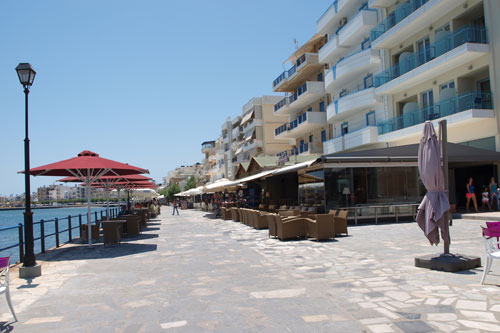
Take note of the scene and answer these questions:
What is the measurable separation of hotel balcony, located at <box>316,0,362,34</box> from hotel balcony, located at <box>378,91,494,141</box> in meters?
10.8

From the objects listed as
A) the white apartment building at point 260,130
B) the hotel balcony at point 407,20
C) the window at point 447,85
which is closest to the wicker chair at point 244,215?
the window at point 447,85

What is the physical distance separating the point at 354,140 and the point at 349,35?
7.60 meters

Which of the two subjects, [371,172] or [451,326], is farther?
[371,172]

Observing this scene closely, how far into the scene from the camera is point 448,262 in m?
7.11

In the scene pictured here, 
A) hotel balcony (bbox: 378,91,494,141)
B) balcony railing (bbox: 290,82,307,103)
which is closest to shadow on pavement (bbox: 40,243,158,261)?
hotel balcony (bbox: 378,91,494,141)

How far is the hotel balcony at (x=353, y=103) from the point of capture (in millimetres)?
27875

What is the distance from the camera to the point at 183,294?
6402 mm

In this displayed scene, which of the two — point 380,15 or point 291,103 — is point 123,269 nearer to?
point 380,15

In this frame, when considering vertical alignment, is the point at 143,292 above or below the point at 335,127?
below

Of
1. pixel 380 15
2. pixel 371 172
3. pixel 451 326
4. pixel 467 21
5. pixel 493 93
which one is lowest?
pixel 451 326

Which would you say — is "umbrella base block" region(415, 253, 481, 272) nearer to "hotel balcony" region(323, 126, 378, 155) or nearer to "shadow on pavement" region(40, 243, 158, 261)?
"shadow on pavement" region(40, 243, 158, 261)

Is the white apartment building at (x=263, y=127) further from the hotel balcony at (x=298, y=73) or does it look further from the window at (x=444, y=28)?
the window at (x=444, y=28)

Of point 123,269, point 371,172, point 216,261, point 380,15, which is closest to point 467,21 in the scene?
point 380,15

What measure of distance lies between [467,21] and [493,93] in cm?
455
